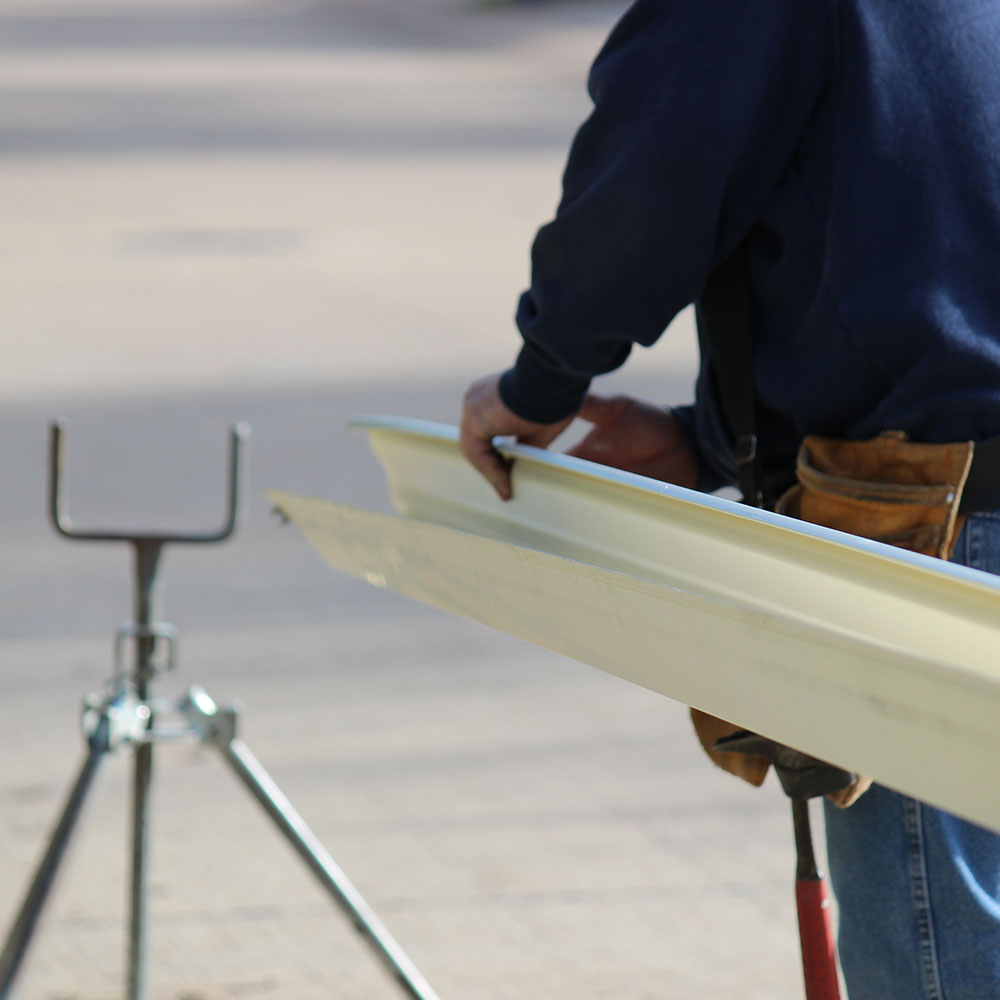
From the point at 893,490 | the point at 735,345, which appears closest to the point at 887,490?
the point at 893,490

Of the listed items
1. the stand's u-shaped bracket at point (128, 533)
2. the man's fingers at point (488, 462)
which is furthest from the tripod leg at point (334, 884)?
the man's fingers at point (488, 462)

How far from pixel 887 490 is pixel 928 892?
0.38m

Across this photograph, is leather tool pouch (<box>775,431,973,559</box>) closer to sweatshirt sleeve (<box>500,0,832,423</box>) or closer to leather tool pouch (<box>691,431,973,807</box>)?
leather tool pouch (<box>691,431,973,807</box>)

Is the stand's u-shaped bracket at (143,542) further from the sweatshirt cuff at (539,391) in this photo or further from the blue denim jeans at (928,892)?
the blue denim jeans at (928,892)

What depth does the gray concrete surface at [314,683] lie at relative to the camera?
2.72 metres

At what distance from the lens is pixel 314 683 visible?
380 cm

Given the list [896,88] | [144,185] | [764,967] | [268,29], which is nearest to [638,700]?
[764,967]

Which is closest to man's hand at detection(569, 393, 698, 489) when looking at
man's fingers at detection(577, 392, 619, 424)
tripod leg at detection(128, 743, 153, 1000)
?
man's fingers at detection(577, 392, 619, 424)

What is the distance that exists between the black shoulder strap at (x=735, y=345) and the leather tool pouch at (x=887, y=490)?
85 mm

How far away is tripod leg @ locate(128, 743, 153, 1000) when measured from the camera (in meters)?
1.97

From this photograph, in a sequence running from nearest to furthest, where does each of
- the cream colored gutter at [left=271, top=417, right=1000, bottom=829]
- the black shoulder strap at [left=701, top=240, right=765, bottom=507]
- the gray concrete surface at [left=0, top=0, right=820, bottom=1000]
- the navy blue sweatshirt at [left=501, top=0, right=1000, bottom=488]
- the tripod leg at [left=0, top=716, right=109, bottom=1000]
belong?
the cream colored gutter at [left=271, top=417, right=1000, bottom=829], the navy blue sweatshirt at [left=501, top=0, right=1000, bottom=488], the black shoulder strap at [left=701, top=240, right=765, bottom=507], the tripod leg at [left=0, top=716, right=109, bottom=1000], the gray concrete surface at [left=0, top=0, right=820, bottom=1000]

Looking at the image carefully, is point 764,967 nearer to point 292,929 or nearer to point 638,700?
point 292,929

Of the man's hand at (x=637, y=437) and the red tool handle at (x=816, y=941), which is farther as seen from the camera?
the man's hand at (x=637, y=437)

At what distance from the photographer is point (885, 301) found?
1.43 metres
